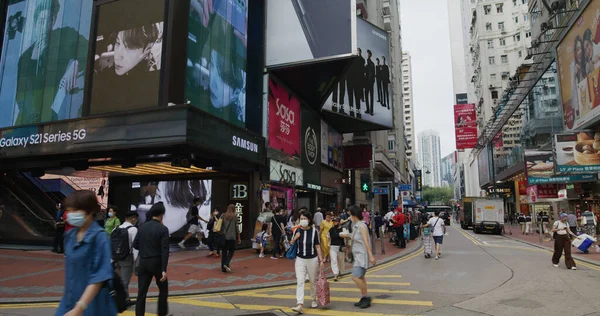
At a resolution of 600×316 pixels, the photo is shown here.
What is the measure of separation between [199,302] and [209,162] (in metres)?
8.55

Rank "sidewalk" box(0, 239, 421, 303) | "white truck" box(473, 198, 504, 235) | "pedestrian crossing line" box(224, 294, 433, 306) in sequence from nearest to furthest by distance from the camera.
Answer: "pedestrian crossing line" box(224, 294, 433, 306)
"sidewalk" box(0, 239, 421, 303)
"white truck" box(473, 198, 504, 235)

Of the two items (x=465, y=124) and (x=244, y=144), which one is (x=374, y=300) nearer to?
(x=244, y=144)

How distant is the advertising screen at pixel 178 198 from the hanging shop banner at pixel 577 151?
66.6 feet

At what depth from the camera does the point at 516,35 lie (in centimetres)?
6994

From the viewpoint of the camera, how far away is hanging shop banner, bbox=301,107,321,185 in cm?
2355

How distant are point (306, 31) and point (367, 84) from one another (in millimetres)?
10841

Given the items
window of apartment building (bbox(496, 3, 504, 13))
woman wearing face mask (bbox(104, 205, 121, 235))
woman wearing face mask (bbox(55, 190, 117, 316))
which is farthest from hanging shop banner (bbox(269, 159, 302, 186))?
window of apartment building (bbox(496, 3, 504, 13))

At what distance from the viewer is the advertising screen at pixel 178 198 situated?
17.9 meters

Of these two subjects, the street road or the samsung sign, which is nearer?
the street road

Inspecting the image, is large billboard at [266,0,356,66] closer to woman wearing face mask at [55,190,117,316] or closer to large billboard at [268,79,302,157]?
large billboard at [268,79,302,157]

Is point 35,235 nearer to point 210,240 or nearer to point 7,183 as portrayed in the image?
point 7,183

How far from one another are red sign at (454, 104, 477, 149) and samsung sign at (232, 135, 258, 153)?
125 feet

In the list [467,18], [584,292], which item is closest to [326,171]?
[584,292]

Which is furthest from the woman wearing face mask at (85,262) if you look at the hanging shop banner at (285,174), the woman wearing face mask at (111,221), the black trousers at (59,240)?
the hanging shop banner at (285,174)
